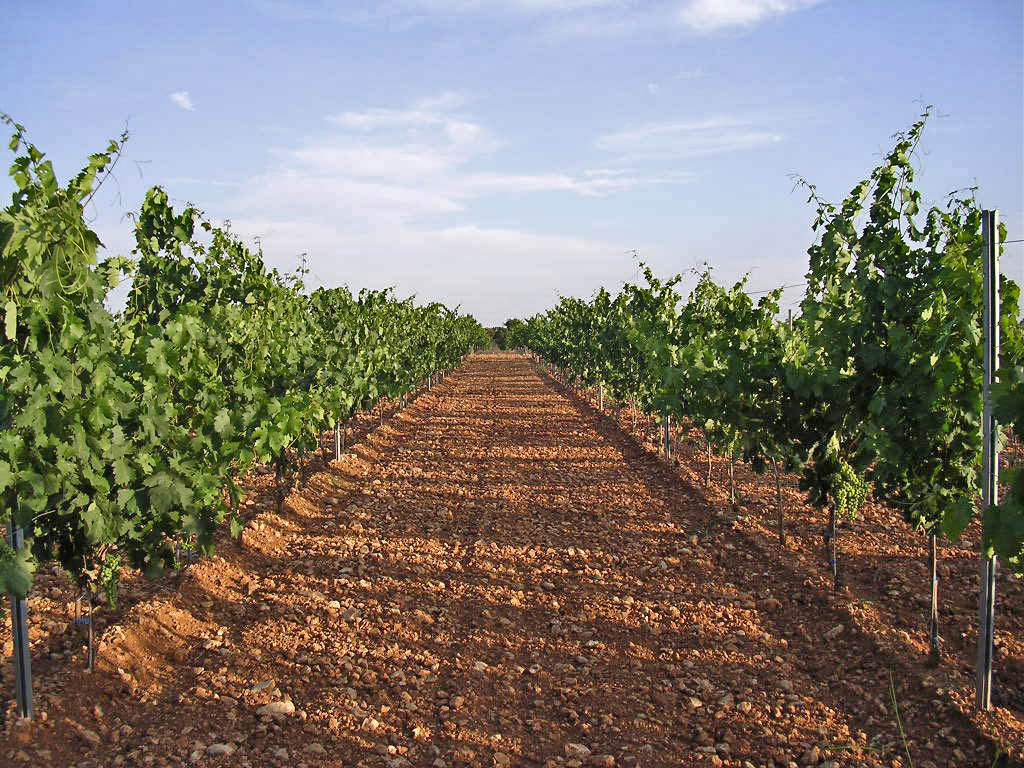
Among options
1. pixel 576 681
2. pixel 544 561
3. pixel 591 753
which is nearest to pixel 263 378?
pixel 544 561

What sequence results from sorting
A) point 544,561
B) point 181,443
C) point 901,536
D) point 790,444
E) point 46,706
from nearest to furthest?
point 46,706 < point 181,443 < point 790,444 < point 544,561 < point 901,536

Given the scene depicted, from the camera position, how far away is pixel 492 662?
4.69 meters

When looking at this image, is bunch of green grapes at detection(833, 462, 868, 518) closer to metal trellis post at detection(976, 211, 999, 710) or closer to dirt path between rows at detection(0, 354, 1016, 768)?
dirt path between rows at detection(0, 354, 1016, 768)

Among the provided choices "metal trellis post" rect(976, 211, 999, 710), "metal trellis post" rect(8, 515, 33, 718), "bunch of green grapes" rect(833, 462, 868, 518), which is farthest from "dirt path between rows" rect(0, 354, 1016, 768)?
"bunch of green grapes" rect(833, 462, 868, 518)

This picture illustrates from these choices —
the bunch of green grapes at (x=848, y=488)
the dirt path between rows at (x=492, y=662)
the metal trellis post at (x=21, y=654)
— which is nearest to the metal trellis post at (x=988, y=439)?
the dirt path between rows at (x=492, y=662)

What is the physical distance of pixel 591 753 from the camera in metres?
3.70

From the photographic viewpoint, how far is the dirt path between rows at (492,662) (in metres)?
3.74

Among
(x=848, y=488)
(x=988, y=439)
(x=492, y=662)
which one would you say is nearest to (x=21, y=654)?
(x=492, y=662)

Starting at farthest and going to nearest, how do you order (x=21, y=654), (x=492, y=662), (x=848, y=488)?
(x=848, y=488)
(x=492, y=662)
(x=21, y=654)

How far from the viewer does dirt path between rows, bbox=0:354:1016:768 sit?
374 centimetres

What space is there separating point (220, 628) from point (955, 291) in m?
5.14

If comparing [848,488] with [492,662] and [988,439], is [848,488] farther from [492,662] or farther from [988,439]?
[492,662]

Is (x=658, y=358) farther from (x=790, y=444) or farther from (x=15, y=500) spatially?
(x=15, y=500)

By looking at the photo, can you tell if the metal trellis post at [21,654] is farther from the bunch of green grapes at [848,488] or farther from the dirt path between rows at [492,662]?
the bunch of green grapes at [848,488]
